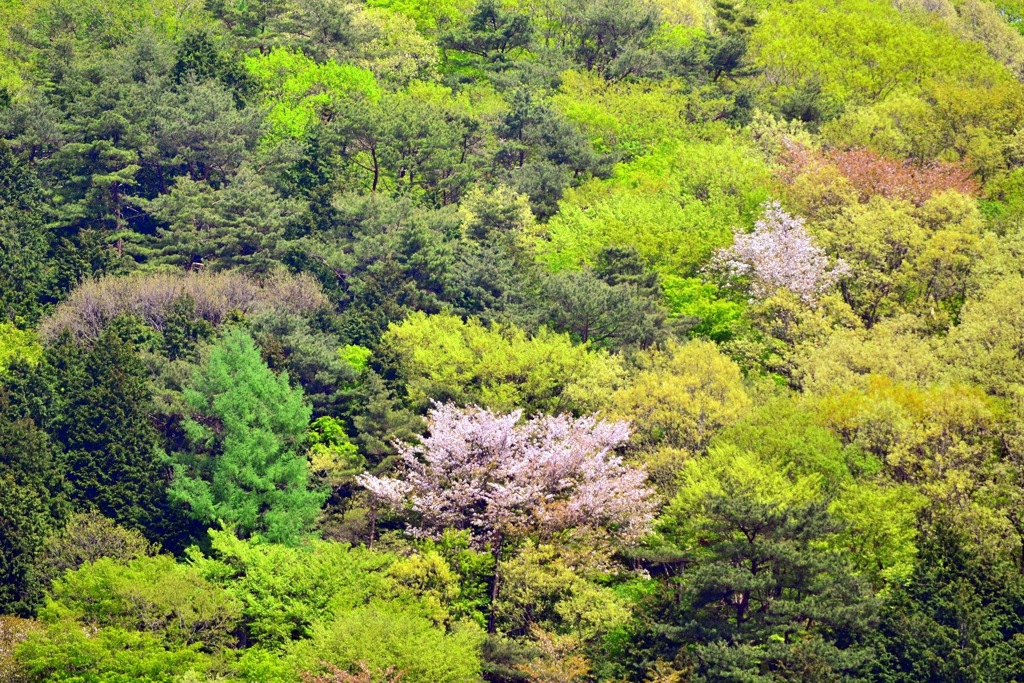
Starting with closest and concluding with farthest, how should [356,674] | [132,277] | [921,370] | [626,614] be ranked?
[356,674], [626,614], [921,370], [132,277]

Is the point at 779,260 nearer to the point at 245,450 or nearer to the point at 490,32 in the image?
the point at 245,450

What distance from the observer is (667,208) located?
8144cm

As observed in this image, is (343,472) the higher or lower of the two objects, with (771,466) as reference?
lower

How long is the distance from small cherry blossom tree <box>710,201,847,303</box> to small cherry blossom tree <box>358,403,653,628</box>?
14.9 meters

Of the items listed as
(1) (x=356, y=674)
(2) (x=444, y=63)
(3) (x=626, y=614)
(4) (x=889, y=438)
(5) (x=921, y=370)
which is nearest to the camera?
(1) (x=356, y=674)

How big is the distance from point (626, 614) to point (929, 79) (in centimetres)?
5243

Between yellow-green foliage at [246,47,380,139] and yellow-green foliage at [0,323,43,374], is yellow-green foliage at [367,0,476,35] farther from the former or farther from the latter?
yellow-green foliage at [0,323,43,374]

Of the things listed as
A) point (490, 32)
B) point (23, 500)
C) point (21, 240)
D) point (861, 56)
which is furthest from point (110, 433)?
point (861, 56)

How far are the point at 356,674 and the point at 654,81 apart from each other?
2183 inches

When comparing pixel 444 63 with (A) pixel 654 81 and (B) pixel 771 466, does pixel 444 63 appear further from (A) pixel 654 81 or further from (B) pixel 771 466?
(B) pixel 771 466

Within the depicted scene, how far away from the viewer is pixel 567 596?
53844 millimetres

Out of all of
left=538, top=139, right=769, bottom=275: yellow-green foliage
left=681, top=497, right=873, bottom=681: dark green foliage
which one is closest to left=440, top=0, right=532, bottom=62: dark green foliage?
left=538, top=139, right=769, bottom=275: yellow-green foliage

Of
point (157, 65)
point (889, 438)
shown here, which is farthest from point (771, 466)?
point (157, 65)

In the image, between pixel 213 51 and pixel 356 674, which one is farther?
pixel 213 51
